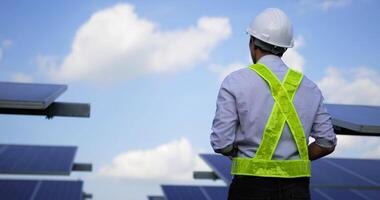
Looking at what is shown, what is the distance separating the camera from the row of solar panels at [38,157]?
773 cm

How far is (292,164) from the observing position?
4172 millimetres

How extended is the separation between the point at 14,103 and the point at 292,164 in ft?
13.6

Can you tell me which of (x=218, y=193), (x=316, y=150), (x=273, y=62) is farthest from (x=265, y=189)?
(x=218, y=193)

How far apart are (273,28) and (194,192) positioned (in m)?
10.8

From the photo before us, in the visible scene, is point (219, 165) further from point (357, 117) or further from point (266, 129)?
point (266, 129)

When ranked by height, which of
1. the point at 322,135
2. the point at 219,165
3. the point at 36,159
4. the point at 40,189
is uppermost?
the point at 322,135

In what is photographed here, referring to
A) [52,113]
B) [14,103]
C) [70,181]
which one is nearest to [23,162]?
[70,181]

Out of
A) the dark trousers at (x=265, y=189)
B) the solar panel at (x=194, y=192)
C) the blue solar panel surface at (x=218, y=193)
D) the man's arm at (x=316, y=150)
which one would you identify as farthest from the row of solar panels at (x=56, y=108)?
the solar panel at (x=194, y=192)

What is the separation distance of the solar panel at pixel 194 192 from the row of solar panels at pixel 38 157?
2.01 meters

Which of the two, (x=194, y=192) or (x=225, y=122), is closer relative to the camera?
(x=225, y=122)

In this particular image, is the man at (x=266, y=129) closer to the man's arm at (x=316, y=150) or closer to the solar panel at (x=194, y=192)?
the man's arm at (x=316, y=150)

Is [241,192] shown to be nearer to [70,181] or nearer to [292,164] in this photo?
[292,164]

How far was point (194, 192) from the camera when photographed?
14969 millimetres

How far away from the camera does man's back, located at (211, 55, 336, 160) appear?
4.09 m
